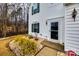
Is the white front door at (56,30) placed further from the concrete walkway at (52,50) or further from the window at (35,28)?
the window at (35,28)

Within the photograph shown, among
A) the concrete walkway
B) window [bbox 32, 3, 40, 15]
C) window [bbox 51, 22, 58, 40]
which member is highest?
window [bbox 32, 3, 40, 15]

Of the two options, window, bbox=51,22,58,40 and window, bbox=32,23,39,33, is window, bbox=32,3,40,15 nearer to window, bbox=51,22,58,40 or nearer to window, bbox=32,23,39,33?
window, bbox=32,23,39,33

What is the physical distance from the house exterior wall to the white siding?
0.07 m

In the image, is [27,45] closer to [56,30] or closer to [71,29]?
[56,30]

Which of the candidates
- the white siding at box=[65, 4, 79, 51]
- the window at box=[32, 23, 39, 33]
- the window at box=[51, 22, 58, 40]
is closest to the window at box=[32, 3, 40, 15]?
the window at box=[32, 23, 39, 33]

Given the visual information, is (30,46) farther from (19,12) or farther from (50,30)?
(19,12)

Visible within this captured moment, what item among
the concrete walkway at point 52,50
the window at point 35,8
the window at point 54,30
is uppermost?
the window at point 35,8

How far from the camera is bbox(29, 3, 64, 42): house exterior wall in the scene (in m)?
2.20

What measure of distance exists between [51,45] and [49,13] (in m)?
0.45

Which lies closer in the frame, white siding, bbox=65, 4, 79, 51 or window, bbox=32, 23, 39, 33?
white siding, bbox=65, 4, 79, 51

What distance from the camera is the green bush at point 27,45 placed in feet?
7.20

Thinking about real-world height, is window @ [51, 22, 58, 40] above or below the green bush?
above

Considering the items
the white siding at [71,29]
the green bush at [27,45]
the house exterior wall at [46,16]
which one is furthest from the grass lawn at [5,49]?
the white siding at [71,29]

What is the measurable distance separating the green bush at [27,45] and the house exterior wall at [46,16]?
0.42ft
